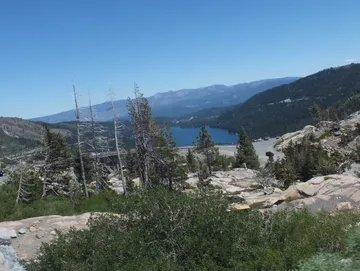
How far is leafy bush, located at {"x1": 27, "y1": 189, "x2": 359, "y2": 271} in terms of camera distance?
33.9 ft

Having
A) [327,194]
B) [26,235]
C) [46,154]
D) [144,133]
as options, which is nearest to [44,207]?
[26,235]

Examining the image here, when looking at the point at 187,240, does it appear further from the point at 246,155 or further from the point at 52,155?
the point at 246,155

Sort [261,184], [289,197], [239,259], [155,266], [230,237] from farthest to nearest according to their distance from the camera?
1. [261,184]
2. [289,197]
3. [230,237]
4. [239,259]
5. [155,266]

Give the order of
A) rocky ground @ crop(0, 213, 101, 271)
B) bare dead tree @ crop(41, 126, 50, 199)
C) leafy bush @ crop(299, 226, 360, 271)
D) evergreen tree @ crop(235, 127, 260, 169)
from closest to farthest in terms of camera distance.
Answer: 1. leafy bush @ crop(299, 226, 360, 271)
2. rocky ground @ crop(0, 213, 101, 271)
3. bare dead tree @ crop(41, 126, 50, 199)
4. evergreen tree @ crop(235, 127, 260, 169)

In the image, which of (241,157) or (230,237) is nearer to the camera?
(230,237)

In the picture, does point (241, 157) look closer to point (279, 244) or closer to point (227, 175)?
point (227, 175)

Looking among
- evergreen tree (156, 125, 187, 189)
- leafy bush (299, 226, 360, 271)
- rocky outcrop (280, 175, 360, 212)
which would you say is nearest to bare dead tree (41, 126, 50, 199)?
evergreen tree (156, 125, 187, 189)

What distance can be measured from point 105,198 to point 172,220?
11.8 m

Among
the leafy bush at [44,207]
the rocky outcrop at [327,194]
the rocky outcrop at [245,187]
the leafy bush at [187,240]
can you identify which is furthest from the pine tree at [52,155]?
the rocky outcrop at [327,194]

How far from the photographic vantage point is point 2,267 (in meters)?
11.9

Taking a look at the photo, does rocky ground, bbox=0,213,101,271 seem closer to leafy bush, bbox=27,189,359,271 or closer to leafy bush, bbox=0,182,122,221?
leafy bush, bbox=27,189,359,271

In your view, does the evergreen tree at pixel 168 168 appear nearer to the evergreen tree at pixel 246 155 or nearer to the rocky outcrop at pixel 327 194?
the rocky outcrop at pixel 327 194

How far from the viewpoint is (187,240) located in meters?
11.0

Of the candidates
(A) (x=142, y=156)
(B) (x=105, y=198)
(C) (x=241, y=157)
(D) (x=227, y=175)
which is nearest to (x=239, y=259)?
(B) (x=105, y=198)
